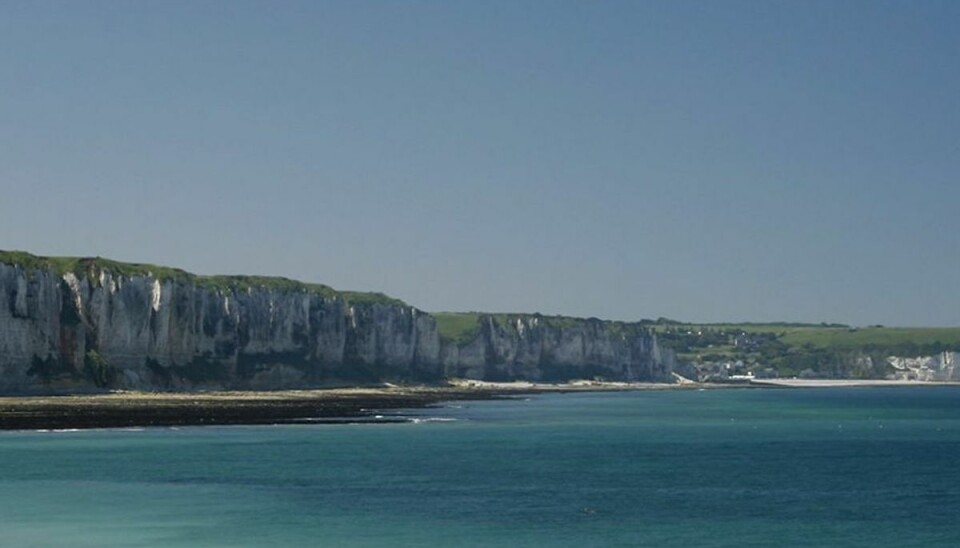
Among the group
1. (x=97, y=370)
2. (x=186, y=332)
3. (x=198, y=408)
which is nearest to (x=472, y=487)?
(x=198, y=408)

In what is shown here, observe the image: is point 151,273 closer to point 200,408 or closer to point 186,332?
point 186,332

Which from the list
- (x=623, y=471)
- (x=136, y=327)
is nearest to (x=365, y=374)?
(x=136, y=327)

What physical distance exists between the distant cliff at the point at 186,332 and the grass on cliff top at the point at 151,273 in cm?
25

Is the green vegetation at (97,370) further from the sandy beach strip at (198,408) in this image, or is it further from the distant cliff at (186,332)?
the sandy beach strip at (198,408)

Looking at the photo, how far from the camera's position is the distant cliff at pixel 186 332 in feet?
380

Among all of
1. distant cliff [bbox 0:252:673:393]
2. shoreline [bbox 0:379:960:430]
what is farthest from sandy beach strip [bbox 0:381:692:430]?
distant cliff [bbox 0:252:673:393]

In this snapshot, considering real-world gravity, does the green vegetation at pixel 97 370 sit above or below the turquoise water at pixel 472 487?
above

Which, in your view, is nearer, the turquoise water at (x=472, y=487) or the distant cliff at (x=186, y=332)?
the turquoise water at (x=472, y=487)

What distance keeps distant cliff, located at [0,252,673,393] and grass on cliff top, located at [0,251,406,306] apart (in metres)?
0.25

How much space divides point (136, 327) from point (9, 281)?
1690 centimetres

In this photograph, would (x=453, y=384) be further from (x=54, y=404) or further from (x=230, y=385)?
(x=54, y=404)

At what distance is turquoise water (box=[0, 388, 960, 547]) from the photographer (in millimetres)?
36781

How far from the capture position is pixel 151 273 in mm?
140000

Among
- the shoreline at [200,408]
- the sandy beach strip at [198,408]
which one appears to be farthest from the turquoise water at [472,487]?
the sandy beach strip at [198,408]
